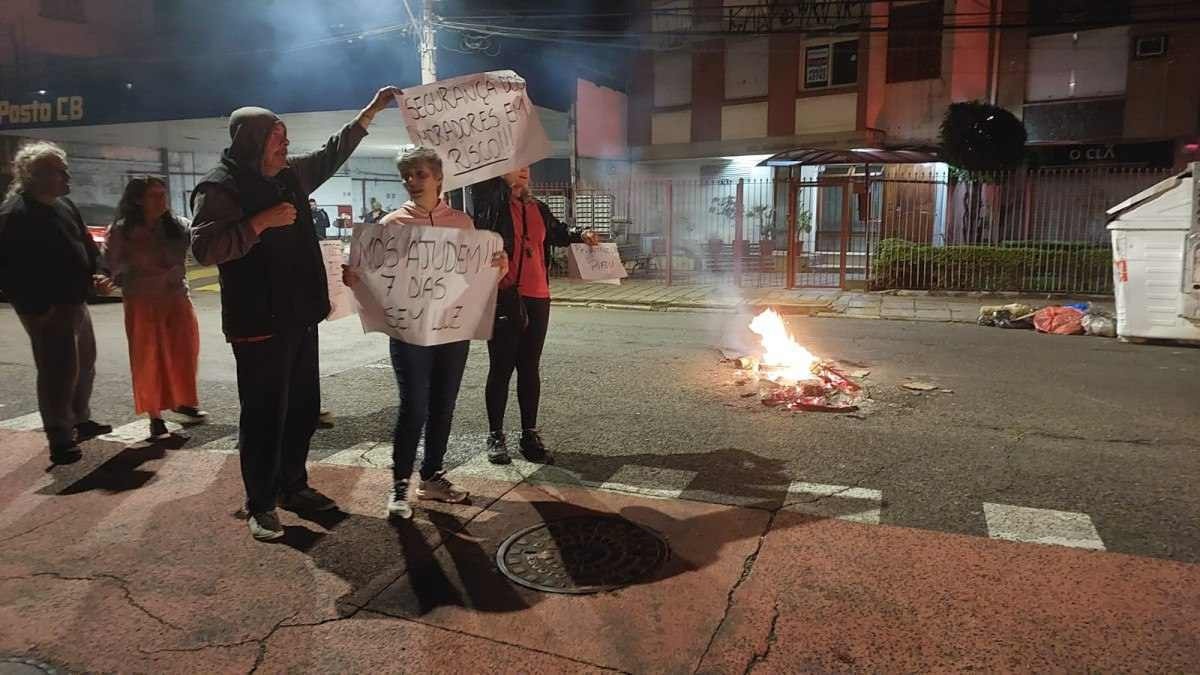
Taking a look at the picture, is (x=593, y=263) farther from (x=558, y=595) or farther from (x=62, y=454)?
(x=62, y=454)

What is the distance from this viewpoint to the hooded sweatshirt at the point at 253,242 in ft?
11.2

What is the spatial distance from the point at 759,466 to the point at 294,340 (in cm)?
268

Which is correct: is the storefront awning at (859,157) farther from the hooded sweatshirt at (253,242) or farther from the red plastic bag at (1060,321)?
the hooded sweatshirt at (253,242)

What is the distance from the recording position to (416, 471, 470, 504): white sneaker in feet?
13.6

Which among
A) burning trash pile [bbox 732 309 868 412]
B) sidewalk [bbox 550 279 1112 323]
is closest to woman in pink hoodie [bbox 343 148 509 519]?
burning trash pile [bbox 732 309 868 412]

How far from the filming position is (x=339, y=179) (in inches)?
1096

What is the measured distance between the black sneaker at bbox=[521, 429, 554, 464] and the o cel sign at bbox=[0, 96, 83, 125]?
764 inches

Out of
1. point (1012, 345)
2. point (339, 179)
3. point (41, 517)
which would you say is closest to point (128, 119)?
point (339, 179)

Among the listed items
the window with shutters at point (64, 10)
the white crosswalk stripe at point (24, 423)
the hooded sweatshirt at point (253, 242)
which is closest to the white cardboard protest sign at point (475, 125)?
the hooded sweatshirt at point (253, 242)

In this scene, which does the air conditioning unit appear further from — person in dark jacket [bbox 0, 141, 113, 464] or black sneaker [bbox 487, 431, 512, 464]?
person in dark jacket [bbox 0, 141, 113, 464]

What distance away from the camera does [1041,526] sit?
379 cm

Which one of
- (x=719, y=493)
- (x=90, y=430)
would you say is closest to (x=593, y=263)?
(x=719, y=493)

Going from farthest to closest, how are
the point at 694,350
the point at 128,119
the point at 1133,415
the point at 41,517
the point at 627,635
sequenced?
the point at 128,119 → the point at 694,350 → the point at 1133,415 → the point at 41,517 → the point at 627,635

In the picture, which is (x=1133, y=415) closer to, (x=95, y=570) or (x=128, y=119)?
(x=95, y=570)
